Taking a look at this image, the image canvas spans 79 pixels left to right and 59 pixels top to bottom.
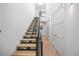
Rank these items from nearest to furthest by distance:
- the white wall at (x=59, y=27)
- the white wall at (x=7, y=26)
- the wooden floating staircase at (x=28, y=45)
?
1. the white wall at (x=7, y=26)
2. the wooden floating staircase at (x=28, y=45)
3. the white wall at (x=59, y=27)

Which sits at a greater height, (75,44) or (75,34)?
(75,34)

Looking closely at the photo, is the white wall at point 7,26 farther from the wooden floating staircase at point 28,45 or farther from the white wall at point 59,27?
the white wall at point 59,27

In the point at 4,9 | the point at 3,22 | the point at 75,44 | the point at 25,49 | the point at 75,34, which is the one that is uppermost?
the point at 4,9

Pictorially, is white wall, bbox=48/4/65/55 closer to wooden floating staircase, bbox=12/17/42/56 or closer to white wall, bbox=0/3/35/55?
wooden floating staircase, bbox=12/17/42/56

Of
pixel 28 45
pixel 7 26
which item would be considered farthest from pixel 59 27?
pixel 7 26

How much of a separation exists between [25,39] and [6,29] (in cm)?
151

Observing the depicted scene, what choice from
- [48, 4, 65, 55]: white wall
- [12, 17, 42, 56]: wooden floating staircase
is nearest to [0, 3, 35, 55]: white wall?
[12, 17, 42, 56]: wooden floating staircase

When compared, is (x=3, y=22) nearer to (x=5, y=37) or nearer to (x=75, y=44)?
(x=5, y=37)

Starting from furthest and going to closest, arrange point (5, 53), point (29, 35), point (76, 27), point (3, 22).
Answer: point (29, 35) → point (3, 22) → point (5, 53) → point (76, 27)

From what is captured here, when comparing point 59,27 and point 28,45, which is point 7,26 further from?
point 59,27

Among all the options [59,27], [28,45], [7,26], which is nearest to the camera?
[7,26]

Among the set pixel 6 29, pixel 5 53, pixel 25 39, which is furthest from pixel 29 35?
pixel 5 53

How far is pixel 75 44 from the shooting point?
266 cm

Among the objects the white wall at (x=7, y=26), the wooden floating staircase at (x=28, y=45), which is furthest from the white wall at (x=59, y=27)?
the white wall at (x=7, y=26)
